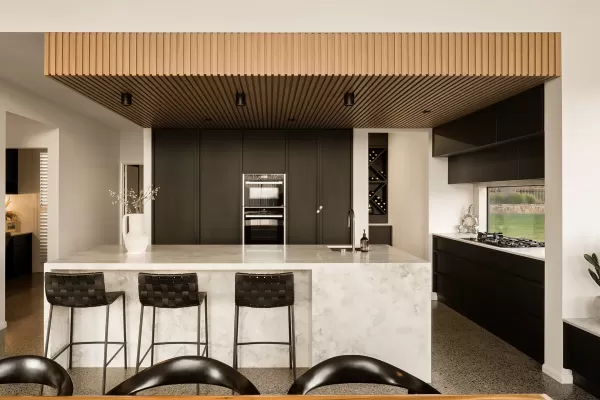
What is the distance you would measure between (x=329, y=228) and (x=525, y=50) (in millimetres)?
3728

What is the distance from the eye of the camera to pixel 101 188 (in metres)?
7.87

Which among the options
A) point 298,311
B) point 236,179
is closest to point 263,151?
point 236,179

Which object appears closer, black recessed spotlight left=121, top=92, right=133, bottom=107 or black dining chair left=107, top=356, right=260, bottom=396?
black dining chair left=107, top=356, right=260, bottom=396

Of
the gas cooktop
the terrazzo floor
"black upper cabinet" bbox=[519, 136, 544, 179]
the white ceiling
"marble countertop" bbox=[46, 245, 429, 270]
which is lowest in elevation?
the terrazzo floor

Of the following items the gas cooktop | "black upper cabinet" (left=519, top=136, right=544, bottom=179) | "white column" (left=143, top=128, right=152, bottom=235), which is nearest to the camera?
"black upper cabinet" (left=519, top=136, right=544, bottom=179)

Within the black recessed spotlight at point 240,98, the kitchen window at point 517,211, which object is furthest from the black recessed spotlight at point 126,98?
the kitchen window at point 517,211

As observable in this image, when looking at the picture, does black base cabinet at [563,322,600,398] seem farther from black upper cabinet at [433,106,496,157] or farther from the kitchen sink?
black upper cabinet at [433,106,496,157]

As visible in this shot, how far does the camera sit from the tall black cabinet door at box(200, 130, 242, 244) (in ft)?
21.1

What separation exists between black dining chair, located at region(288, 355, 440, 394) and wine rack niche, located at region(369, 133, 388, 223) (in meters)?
6.68

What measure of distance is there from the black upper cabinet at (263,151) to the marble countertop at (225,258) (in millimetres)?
2339

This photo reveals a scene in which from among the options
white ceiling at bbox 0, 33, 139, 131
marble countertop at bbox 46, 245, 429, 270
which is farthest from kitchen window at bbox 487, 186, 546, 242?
white ceiling at bbox 0, 33, 139, 131

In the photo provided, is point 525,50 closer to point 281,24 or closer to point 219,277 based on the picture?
point 281,24

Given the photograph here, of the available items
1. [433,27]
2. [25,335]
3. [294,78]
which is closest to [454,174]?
[433,27]

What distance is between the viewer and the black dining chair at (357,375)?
1688 millimetres
